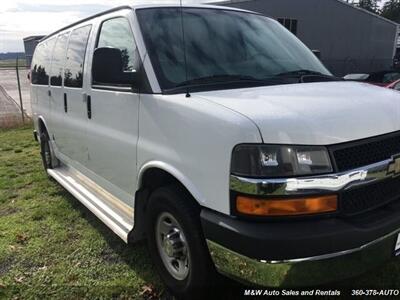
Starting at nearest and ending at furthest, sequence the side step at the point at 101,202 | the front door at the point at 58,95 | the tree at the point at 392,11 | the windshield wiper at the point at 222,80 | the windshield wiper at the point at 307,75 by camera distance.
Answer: the windshield wiper at the point at 222,80
the windshield wiper at the point at 307,75
the side step at the point at 101,202
the front door at the point at 58,95
the tree at the point at 392,11

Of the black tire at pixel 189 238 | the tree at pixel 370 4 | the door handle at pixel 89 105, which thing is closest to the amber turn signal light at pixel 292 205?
the black tire at pixel 189 238

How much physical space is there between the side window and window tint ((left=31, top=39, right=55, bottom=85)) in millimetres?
1126

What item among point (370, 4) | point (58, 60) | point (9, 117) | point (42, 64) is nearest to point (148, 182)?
point (58, 60)

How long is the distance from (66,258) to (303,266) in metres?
2.41

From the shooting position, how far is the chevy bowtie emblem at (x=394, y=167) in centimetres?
257

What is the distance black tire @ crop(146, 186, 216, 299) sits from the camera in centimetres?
270

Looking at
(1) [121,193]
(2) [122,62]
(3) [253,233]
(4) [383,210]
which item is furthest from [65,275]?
(4) [383,210]

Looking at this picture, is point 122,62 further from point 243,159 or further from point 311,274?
point 311,274

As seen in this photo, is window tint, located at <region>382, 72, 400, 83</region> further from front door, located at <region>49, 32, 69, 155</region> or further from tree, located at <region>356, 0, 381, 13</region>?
tree, located at <region>356, 0, 381, 13</region>

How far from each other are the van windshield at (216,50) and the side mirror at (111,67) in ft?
→ 0.72

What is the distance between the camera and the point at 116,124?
3.61 metres

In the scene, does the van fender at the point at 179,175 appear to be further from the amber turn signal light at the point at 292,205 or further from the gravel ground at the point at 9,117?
the gravel ground at the point at 9,117

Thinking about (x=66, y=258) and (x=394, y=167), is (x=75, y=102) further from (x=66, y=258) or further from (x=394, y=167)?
(x=394, y=167)

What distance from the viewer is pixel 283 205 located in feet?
7.55
